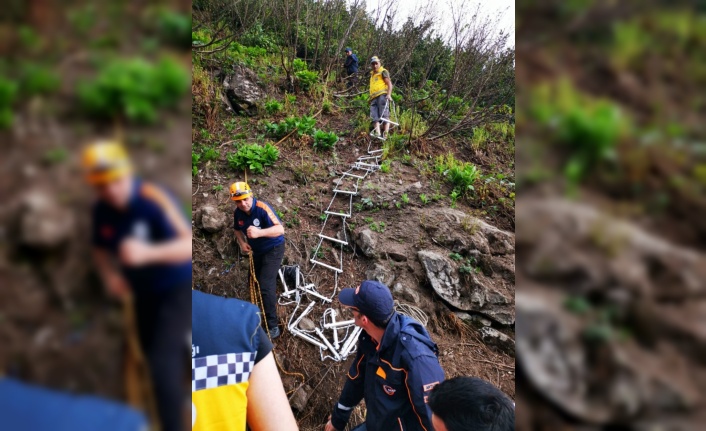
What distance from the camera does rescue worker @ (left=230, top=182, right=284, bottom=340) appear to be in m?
3.04

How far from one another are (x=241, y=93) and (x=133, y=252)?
566 cm

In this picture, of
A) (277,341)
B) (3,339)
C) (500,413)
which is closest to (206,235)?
(277,341)

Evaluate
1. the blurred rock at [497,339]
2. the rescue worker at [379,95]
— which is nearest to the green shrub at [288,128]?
the rescue worker at [379,95]

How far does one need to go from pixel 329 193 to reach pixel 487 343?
8.01 ft

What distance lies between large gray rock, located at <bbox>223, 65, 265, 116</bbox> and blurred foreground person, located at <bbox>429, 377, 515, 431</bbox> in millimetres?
4938

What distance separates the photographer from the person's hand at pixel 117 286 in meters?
0.21

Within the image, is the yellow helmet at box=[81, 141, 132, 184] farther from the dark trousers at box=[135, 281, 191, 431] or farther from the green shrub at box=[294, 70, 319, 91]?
the green shrub at box=[294, 70, 319, 91]

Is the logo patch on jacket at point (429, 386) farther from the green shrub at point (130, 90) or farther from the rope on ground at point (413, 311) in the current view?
the rope on ground at point (413, 311)

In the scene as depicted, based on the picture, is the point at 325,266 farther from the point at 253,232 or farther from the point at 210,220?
the point at 210,220

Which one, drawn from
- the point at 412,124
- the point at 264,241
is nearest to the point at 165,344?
the point at 264,241

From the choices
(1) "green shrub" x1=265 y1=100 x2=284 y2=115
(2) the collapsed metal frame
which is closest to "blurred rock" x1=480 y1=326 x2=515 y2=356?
(2) the collapsed metal frame

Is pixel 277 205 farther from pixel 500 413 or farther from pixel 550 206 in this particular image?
pixel 550 206

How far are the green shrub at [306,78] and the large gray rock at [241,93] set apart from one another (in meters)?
0.79

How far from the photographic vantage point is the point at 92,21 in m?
0.23
